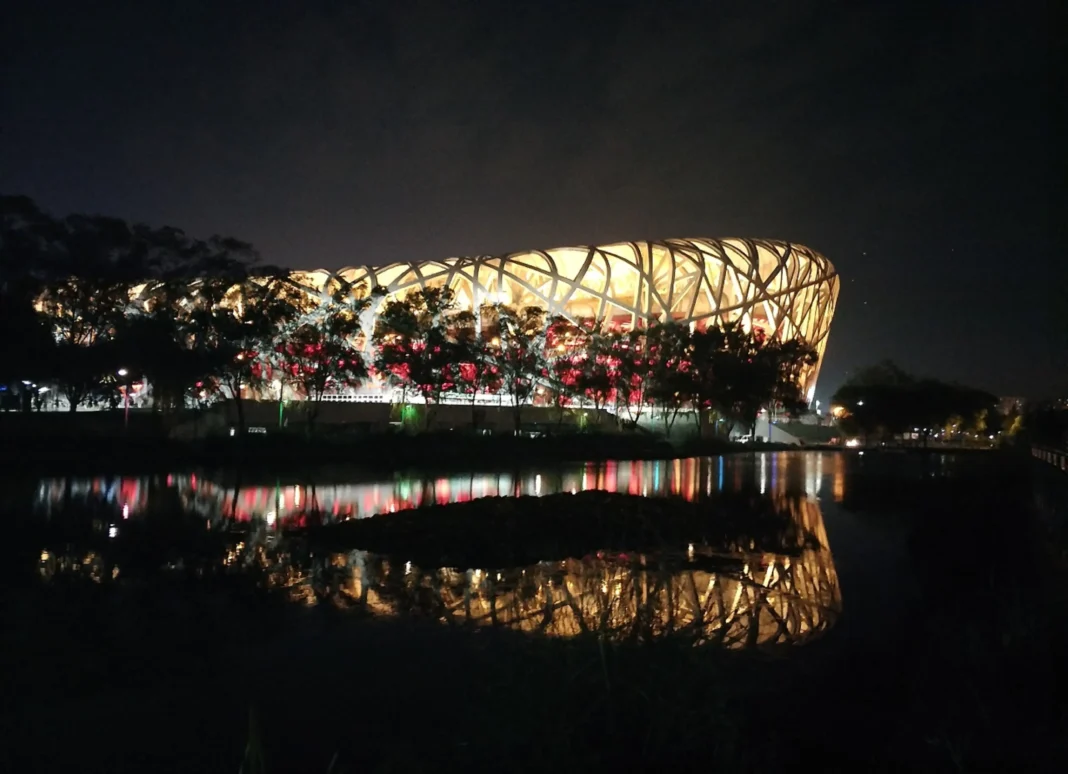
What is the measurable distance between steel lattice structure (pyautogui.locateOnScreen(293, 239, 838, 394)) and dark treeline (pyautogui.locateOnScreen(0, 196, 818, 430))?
52.6 ft

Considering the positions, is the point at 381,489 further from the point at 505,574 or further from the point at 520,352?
the point at 520,352

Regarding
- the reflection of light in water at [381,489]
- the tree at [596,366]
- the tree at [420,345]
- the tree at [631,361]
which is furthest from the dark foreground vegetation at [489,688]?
the tree at [631,361]

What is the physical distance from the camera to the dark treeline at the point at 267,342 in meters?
30.6

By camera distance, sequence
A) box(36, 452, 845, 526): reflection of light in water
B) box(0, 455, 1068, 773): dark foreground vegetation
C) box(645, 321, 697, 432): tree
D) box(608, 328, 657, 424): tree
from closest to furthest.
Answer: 1. box(0, 455, 1068, 773): dark foreground vegetation
2. box(36, 452, 845, 526): reflection of light in water
3. box(608, 328, 657, 424): tree
4. box(645, 321, 697, 432): tree

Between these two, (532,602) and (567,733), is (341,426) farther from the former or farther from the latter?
(567,733)

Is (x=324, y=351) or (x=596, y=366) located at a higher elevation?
(x=596, y=366)

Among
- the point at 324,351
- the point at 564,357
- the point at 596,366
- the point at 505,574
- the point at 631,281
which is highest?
the point at 631,281

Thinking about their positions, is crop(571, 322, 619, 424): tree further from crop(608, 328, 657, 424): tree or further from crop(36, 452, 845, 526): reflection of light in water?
crop(36, 452, 845, 526): reflection of light in water

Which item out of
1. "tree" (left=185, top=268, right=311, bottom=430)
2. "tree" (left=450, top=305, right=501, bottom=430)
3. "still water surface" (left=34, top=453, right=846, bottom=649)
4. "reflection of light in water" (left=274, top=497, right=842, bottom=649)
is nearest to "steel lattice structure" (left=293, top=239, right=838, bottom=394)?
"tree" (left=450, top=305, right=501, bottom=430)

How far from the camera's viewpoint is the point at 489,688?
15.6 feet

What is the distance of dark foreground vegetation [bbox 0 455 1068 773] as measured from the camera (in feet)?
14.2

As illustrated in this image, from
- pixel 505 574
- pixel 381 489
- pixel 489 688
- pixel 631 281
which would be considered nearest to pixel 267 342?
pixel 381 489

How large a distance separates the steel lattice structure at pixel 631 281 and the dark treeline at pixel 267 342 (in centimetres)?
1603

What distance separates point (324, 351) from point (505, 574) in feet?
96.3
